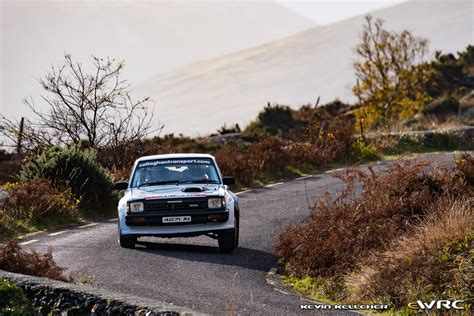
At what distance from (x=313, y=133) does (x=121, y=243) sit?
20082 mm

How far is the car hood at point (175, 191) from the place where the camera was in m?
16.6

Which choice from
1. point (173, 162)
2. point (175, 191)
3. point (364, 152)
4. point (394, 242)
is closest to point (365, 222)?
point (394, 242)

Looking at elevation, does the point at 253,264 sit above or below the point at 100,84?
below

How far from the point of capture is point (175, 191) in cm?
1686

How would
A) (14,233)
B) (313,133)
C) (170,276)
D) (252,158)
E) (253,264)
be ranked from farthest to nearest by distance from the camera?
(313,133) < (252,158) < (14,233) < (253,264) < (170,276)

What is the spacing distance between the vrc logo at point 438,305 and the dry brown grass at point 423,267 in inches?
10.0

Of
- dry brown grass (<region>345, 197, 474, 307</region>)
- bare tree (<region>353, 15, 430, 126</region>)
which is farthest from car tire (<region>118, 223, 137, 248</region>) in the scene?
bare tree (<region>353, 15, 430, 126</region>)

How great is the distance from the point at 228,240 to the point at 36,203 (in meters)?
6.13

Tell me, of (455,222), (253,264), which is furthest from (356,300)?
(253,264)

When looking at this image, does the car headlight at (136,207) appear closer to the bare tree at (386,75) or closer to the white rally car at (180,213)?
the white rally car at (180,213)

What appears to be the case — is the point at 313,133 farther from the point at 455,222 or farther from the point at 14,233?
the point at 455,222

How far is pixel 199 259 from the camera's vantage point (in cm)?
1611

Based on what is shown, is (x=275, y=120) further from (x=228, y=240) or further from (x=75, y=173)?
(x=228, y=240)

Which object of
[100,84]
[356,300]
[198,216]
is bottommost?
[356,300]
